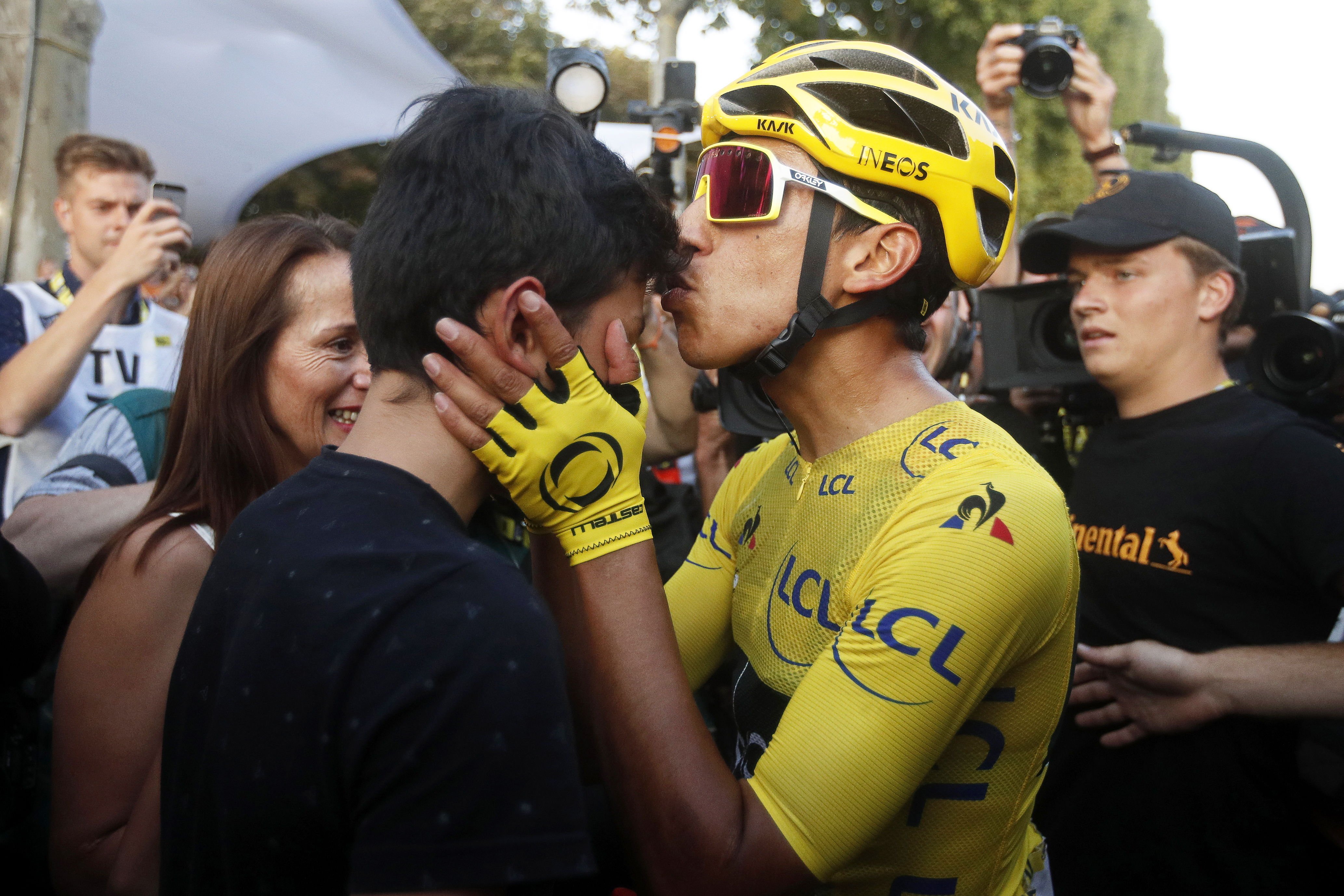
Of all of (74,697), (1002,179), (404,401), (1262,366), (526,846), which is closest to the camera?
(526,846)

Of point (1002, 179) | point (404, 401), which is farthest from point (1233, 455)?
point (404, 401)

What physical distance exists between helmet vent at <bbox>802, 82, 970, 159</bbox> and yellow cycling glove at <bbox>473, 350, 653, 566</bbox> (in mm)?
873

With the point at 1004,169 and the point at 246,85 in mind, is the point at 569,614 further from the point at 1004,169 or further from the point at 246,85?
the point at 246,85

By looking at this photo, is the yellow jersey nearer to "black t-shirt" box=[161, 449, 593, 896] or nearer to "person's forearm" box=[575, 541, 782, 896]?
"person's forearm" box=[575, 541, 782, 896]

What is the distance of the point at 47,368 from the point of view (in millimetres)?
3803

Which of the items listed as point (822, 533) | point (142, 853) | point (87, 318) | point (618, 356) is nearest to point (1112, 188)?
point (822, 533)

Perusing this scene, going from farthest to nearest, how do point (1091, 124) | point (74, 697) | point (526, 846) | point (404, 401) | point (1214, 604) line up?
point (1091, 124)
point (1214, 604)
point (74, 697)
point (404, 401)
point (526, 846)

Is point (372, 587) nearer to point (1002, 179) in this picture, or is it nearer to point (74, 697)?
point (74, 697)

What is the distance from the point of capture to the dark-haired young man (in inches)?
48.3

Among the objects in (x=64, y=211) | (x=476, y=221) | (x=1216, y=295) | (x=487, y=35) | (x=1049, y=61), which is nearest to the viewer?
(x=476, y=221)

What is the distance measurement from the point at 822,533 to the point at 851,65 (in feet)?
3.51

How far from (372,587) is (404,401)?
40 cm

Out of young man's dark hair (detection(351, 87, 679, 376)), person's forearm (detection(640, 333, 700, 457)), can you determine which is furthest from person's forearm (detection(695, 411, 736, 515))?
young man's dark hair (detection(351, 87, 679, 376))

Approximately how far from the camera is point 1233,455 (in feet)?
9.04
